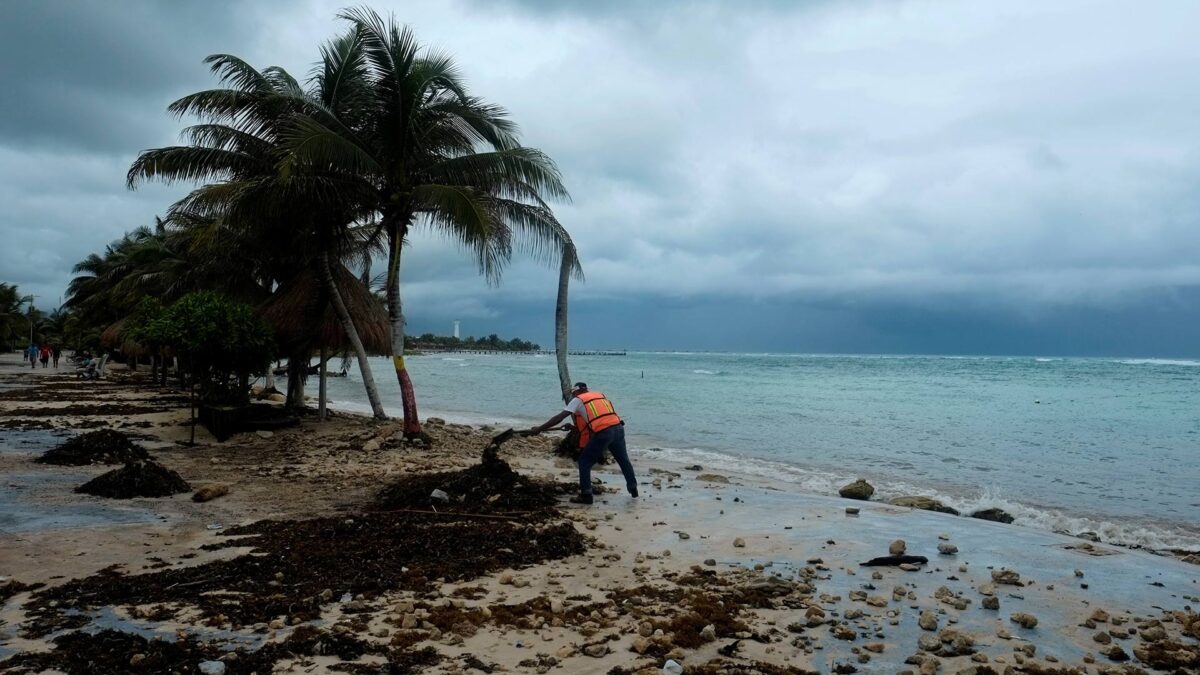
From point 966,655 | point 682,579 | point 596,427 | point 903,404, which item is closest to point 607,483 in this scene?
point 596,427

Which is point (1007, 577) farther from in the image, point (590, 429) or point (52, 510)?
point (52, 510)

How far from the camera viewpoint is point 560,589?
6.32 meters

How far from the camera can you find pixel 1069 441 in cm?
2217

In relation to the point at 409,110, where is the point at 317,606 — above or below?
below

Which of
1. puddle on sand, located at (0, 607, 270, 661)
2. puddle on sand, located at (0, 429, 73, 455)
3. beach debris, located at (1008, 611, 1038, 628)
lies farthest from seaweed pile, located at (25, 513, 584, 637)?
puddle on sand, located at (0, 429, 73, 455)

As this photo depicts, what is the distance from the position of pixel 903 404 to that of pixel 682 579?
3347 centimetres

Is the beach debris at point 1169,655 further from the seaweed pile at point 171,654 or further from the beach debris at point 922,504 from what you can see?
the beach debris at point 922,504

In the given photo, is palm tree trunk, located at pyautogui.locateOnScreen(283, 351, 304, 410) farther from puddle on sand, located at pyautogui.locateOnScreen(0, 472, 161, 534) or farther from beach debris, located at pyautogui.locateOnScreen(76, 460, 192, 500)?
beach debris, located at pyautogui.locateOnScreen(76, 460, 192, 500)

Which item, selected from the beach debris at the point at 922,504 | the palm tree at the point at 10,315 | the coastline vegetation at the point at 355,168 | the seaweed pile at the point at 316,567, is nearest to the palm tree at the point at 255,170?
the coastline vegetation at the point at 355,168

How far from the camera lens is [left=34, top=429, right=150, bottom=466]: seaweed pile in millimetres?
12422

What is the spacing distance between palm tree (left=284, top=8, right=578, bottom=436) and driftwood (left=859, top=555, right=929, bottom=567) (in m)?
8.65

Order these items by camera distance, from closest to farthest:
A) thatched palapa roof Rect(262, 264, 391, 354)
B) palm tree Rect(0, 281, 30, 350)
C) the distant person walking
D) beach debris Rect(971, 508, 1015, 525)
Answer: the distant person walking, beach debris Rect(971, 508, 1015, 525), thatched palapa roof Rect(262, 264, 391, 354), palm tree Rect(0, 281, 30, 350)

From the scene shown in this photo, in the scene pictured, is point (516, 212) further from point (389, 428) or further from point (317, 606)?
point (317, 606)

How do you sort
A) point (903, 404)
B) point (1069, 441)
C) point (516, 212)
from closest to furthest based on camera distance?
point (516, 212) < point (1069, 441) < point (903, 404)
